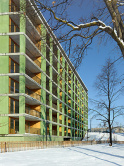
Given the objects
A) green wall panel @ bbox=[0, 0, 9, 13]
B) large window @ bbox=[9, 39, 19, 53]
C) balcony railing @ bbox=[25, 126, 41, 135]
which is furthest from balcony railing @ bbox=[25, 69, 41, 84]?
green wall panel @ bbox=[0, 0, 9, 13]

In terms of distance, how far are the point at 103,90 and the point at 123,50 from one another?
2947cm

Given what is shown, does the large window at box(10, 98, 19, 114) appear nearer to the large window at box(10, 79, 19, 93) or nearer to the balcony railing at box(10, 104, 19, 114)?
the balcony railing at box(10, 104, 19, 114)

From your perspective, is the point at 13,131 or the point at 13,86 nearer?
the point at 13,131

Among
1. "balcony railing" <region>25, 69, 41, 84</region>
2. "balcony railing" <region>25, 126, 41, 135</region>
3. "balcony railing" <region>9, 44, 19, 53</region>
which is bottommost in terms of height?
"balcony railing" <region>25, 126, 41, 135</region>

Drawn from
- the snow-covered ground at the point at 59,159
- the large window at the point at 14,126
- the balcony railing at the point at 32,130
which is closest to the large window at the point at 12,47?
the large window at the point at 14,126

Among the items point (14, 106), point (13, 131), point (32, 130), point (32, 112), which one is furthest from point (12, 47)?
point (32, 130)

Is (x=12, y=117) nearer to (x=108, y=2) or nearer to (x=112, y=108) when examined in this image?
(x=112, y=108)

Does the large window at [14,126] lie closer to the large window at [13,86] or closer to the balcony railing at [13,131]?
the balcony railing at [13,131]

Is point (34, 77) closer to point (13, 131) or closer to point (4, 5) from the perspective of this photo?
point (13, 131)

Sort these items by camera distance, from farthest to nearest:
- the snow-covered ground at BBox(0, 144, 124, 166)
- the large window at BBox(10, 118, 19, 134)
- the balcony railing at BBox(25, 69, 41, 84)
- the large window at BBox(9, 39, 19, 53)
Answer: the balcony railing at BBox(25, 69, 41, 84) → the large window at BBox(9, 39, 19, 53) → the large window at BBox(10, 118, 19, 134) → the snow-covered ground at BBox(0, 144, 124, 166)

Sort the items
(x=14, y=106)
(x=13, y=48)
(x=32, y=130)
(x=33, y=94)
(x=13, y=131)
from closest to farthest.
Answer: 1. (x=13, y=131)
2. (x=14, y=106)
3. (x=13, y=48)
4. (x=32, y=130)
5. (x=33, y=94)

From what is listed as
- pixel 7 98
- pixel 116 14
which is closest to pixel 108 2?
pixel 116 14

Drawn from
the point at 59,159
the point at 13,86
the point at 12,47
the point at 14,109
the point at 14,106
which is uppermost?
the point at 12,47

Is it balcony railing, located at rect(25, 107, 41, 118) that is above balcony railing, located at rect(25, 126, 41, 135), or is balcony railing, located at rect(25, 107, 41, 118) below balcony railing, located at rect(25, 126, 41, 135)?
above
